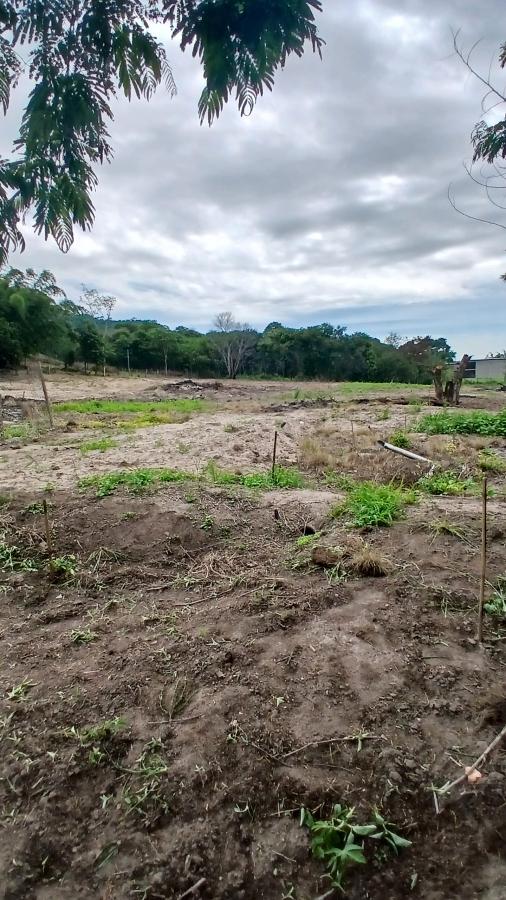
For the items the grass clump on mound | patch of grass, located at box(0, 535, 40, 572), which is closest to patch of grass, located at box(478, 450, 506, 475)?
the grass clump on mound

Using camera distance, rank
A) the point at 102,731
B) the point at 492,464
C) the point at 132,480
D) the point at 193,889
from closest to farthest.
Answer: the point at 193,889 < the point at 102,731 < the point at 132,480 < the point at 492,464

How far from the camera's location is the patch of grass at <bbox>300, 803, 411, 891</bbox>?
1.40m

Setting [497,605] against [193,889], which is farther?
[497,605]

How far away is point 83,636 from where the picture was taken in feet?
8.49

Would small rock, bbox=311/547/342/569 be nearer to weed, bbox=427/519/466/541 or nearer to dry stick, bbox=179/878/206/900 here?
weed, bbox=427/519/466/541

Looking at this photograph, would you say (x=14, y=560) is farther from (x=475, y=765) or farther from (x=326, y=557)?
(x=475, y=765)

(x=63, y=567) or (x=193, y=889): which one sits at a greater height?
(x=63, y=567)

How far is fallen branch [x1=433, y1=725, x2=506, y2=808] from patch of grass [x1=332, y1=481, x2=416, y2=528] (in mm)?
2039

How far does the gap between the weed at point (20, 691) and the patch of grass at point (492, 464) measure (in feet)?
16.9

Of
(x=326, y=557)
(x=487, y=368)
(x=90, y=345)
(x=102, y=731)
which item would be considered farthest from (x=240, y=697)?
(x=487, y=368)

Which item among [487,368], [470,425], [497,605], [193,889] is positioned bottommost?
[193,889]

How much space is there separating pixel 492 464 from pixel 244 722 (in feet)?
16.6

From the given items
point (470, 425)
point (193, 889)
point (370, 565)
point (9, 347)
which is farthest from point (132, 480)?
point (9, 347)

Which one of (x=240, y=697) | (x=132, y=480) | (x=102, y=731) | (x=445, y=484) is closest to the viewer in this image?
(x=102, y=731)
